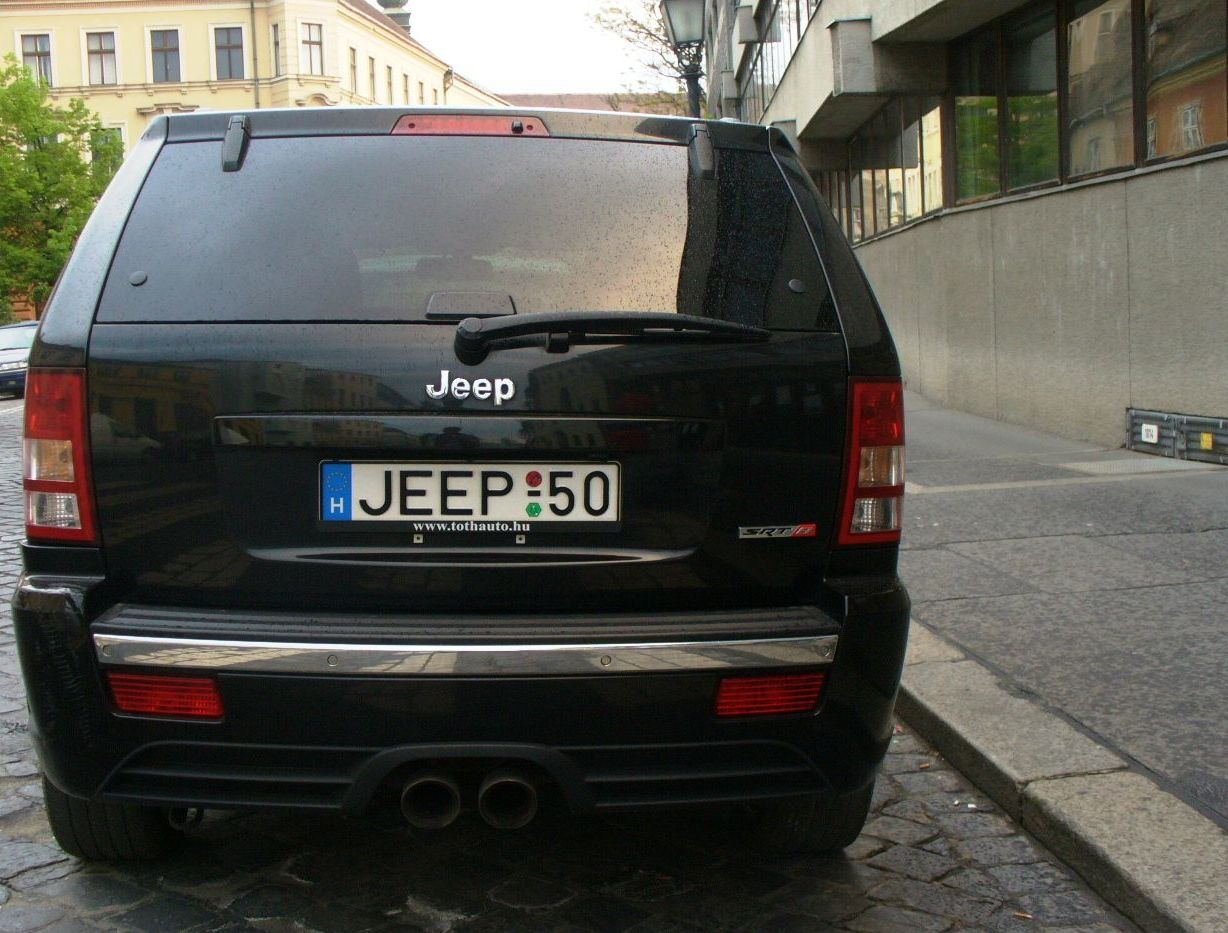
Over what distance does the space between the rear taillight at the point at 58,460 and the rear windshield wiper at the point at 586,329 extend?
2.62ft

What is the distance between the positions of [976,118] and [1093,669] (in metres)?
10.8

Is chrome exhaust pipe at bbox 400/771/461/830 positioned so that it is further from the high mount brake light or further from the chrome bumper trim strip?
the high mount brake light

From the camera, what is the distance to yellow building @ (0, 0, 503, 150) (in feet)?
217

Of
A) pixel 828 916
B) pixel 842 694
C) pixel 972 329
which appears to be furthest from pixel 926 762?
pixel 972 329

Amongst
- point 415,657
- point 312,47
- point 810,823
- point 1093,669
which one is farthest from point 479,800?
point 312,47

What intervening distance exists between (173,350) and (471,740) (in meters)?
0.99

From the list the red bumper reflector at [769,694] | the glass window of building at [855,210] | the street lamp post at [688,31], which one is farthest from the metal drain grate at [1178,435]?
the glass window of building at [855,210]

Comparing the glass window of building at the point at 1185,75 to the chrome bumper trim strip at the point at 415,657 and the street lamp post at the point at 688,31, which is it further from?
the chrome bumper trim strip at the point at 415,657

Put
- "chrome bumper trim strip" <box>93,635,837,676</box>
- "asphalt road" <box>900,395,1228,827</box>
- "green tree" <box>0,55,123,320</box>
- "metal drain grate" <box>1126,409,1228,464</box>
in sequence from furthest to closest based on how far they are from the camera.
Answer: "green tree" <box>0,55,123,320</box> → "metal drain grate" <box>1126,409,1228,464</box> → "asphalt road" <box>900,395,1228,827</box> → "chrome bumper trim strip" <box>93,635,837,676</box>

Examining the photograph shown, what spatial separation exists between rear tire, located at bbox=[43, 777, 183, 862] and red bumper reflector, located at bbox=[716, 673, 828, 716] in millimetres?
1429

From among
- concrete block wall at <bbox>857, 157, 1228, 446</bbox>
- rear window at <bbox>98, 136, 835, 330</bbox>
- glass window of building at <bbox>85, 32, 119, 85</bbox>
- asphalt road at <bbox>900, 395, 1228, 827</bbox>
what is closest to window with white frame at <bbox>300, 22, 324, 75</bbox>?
glass window of building at <bbox>85, 32, 119, 85</bbox>

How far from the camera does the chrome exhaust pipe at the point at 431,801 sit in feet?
9.40

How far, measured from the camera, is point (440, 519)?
9.32ft

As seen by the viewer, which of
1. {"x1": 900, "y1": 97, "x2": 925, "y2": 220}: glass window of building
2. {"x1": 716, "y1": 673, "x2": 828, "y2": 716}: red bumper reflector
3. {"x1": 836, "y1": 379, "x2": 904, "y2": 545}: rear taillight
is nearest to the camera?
{"x1": 716, "y1": 673, "x2": 828, "y2": 716}: red bumper reflector
